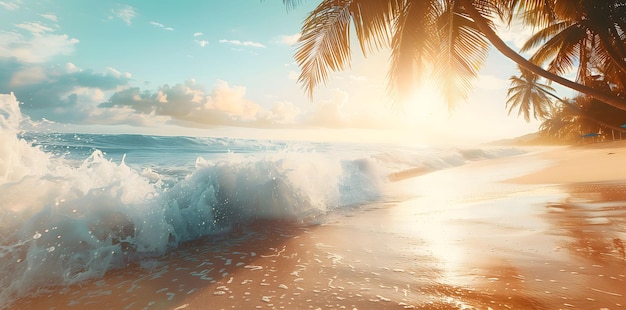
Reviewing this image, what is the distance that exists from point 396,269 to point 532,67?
136 inches

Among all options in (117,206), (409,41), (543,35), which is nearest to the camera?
(117,206)

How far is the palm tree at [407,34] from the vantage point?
5648 millimetres

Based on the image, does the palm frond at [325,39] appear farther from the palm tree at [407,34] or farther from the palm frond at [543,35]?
the palm frond at [543,35]

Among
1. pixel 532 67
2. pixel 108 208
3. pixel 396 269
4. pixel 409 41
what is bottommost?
pixel 396 269

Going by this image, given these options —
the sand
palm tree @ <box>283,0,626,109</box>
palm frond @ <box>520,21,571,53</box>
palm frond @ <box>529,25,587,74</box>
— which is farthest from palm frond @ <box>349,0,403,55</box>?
palm frond @ <box>520,21,571,53</box>

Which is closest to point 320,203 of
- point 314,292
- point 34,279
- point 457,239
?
point 457,239

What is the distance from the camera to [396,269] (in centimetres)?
319

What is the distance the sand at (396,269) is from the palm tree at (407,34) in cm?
288

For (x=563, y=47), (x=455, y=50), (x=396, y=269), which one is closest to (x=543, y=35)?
(x=563, y=47)

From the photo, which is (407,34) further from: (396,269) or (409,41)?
(396,269)

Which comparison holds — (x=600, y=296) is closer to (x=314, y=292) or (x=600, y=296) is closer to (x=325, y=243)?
(x=314, y=292)

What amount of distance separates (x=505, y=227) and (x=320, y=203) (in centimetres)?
369

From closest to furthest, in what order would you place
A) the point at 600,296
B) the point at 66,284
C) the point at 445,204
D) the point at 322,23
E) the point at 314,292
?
the point at 600,296 → the point at 314,292 → the point at 66,284 → the point at 322,23 → the point at 445,204

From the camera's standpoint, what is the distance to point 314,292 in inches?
109
